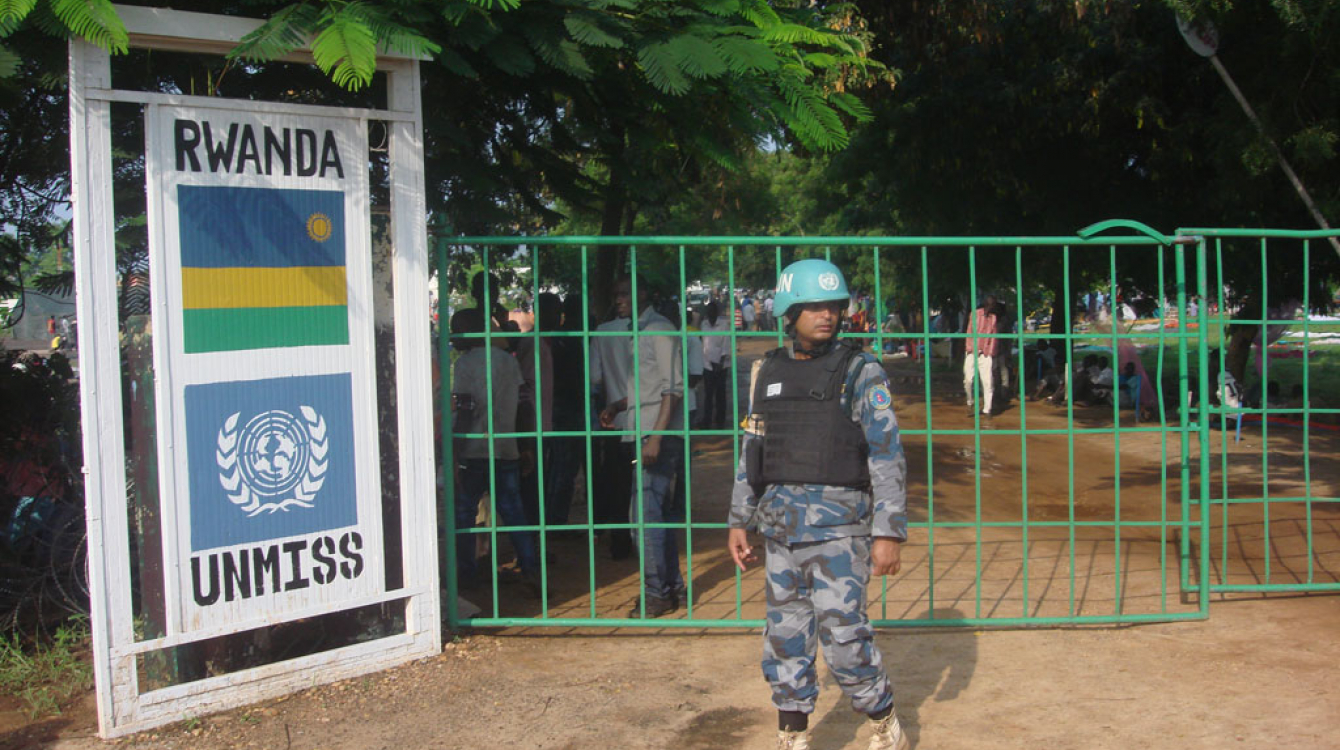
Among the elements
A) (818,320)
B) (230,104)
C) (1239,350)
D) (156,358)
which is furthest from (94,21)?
(1239,350)

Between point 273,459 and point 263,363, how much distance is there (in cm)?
40

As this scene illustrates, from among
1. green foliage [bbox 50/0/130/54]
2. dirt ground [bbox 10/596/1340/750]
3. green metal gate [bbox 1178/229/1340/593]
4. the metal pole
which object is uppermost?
the metal pole

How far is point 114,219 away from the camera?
14.1 feet

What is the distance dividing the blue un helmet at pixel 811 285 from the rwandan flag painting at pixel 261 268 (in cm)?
200

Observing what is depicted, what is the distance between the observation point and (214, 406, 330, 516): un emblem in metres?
4.61

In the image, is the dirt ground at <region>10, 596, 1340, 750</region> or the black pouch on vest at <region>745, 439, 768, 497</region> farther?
the dirt ground at <region>10, 596, 1340, 750</region>

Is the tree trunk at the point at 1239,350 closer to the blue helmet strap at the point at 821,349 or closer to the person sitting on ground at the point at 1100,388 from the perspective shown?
the person sitting on ground at the point at 1100,388

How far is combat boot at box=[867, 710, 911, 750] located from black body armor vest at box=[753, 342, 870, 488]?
0.83 meters

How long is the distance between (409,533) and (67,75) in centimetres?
233

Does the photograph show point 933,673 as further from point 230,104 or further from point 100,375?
point 230,104

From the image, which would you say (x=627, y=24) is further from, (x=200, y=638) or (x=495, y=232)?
(x=200, y=638)

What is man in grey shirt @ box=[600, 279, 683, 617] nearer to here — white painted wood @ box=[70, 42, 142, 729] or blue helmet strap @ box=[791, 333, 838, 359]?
blue helmet strap @ box=[791, 333, 838, 359]

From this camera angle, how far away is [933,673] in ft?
16.6

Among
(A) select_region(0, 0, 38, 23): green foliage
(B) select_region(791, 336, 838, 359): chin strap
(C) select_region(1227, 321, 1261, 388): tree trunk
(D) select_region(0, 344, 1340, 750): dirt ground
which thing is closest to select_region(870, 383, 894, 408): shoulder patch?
(B) select_region(791, 336, 838, 359): chin strap
